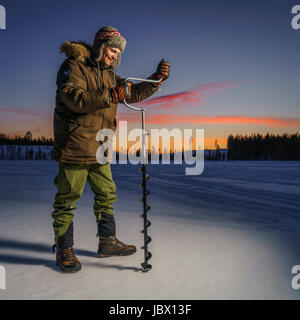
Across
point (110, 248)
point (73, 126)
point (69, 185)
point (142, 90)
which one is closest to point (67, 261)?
point (110, 248)

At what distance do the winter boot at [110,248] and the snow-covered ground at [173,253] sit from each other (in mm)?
67

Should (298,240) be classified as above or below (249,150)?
below

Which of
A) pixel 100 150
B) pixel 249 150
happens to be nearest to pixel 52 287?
pixel 100 150

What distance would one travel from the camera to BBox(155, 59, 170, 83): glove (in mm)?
2557

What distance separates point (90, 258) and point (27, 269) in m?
0.54

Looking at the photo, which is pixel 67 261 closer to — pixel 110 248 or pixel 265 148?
pixel 110 248

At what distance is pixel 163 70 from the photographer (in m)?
2.55

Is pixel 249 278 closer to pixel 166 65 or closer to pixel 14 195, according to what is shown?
pixel 166 65

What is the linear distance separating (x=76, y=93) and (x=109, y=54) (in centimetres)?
57

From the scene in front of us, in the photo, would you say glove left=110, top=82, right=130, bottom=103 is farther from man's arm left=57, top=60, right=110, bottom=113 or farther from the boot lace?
the boot lace

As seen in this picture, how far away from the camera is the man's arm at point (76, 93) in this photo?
2.18m

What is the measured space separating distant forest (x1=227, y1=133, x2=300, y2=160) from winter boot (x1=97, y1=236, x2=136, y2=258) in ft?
69.7

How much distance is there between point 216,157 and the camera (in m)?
22.6

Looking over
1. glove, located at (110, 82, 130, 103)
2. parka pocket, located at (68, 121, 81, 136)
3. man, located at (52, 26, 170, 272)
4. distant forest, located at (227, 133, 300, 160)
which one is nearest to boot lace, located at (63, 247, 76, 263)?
man, located at (52, 26, 170, 272)
